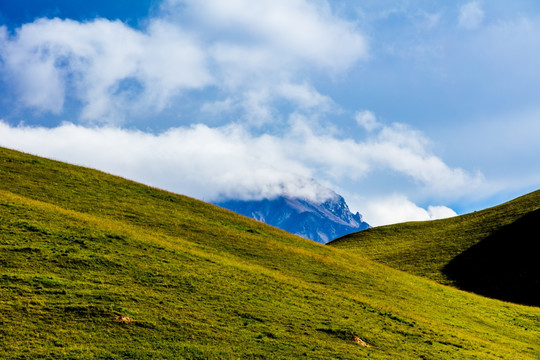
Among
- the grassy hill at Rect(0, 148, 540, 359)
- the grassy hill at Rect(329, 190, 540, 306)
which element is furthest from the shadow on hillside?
the grassy hill at Rect(0, 148, 540, 359)

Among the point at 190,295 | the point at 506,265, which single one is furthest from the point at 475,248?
the point at 190,295

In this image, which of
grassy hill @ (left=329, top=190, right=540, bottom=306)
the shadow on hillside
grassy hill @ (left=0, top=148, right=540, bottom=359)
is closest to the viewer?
grassy hill @ (left=0, top=148, right=540, bottom=359)

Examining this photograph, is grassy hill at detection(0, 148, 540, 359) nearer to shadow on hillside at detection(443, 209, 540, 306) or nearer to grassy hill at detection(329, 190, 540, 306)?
shadow on hillside at detection(443, 209, 540, 306)

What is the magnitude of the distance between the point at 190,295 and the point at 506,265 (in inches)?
2455

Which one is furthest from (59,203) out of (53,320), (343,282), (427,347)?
(427,347)

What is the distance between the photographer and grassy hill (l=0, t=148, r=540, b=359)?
24.8 meters

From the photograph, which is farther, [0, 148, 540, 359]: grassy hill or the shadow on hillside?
the shadow on hillside

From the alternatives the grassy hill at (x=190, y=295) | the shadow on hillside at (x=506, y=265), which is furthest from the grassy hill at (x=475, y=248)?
the grassy hill at (x=190, y=295)

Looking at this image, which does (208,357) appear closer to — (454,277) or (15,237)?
(15,237)

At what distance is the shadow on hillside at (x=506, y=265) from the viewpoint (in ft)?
213

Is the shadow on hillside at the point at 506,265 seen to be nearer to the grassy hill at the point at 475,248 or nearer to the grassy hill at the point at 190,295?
the grassy hill at the point at 475,248

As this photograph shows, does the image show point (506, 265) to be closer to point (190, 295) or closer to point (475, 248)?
point (475, 248)

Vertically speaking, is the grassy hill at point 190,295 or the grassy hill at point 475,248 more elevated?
the grassy hill at point 475,248

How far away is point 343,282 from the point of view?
45.8 m
